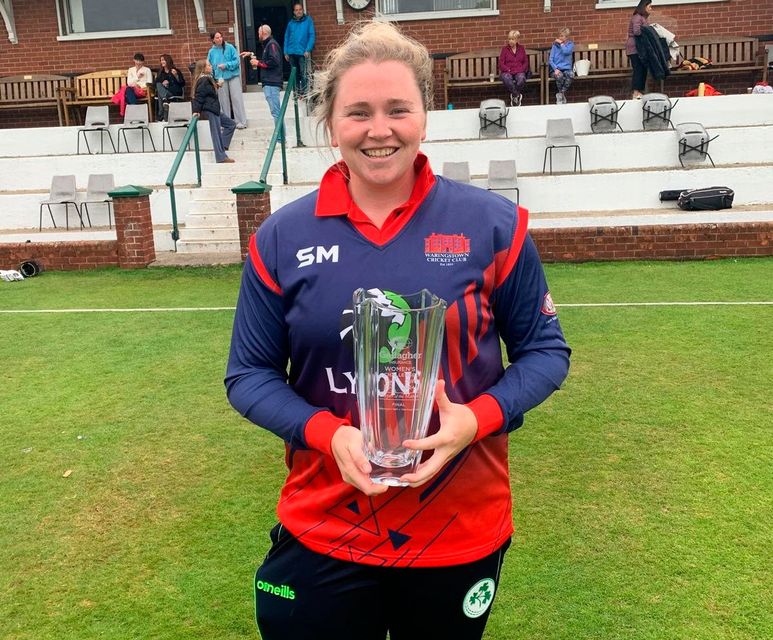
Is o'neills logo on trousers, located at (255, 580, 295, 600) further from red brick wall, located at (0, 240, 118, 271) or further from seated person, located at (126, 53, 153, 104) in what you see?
seated person, located at (126, 53, 153, 104)

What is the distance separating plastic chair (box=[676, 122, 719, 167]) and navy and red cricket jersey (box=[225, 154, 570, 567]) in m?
12.7

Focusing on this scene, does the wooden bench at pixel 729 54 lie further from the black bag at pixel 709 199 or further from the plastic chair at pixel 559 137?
the black bag at pixel 709 199

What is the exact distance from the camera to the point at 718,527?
3.60 meters

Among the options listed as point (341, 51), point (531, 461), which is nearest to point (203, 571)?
point (531, 461)

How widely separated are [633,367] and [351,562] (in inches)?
186

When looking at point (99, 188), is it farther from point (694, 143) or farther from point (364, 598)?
point (364, 598)

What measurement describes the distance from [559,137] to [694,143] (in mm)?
2137

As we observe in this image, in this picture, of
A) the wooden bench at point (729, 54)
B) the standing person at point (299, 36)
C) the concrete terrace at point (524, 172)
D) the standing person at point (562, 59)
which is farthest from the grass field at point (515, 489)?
the wooden bench at point (729, 54)

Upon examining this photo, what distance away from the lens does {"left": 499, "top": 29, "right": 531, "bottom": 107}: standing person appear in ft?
51.3

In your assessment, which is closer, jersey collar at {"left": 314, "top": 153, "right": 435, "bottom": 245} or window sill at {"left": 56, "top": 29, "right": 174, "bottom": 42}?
jersey collar at {"left": 314, "top": 153, "right": 435, "bottom": 245}

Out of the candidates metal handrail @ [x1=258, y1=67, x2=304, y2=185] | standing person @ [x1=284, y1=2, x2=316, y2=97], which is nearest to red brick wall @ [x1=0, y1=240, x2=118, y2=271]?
metal handrail @ [x1=258, y1=67, x2=304, y2=185]

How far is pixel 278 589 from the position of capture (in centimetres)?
171

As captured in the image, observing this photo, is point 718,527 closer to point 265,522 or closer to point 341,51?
point 265,522

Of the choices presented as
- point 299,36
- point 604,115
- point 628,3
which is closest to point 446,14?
point 299,36
